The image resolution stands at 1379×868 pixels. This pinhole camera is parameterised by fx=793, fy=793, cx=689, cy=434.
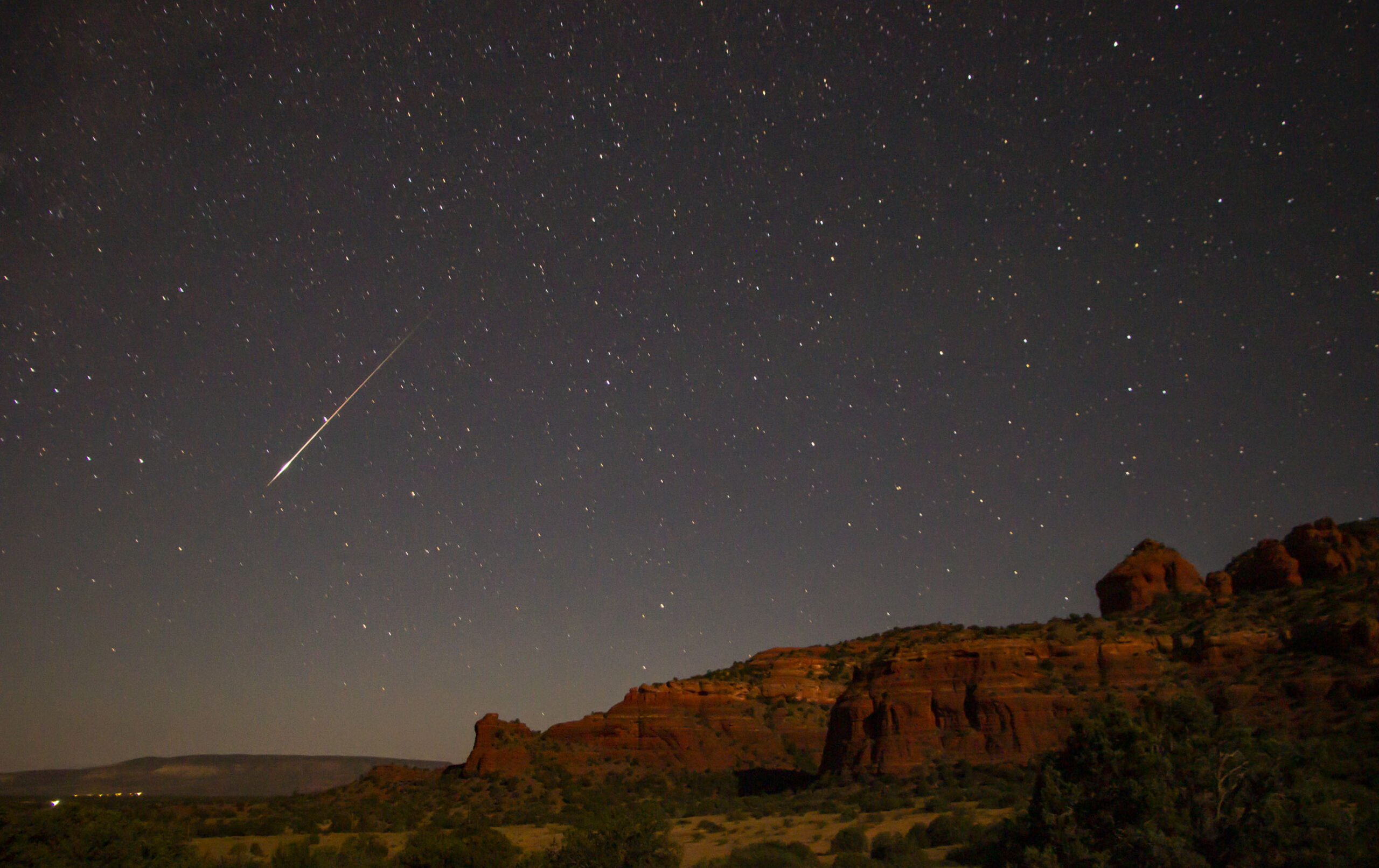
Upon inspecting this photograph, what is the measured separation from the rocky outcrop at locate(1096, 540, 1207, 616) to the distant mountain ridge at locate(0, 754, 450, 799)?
130324 mm

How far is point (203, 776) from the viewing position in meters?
173

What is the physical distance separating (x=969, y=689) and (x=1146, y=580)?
1510 inches

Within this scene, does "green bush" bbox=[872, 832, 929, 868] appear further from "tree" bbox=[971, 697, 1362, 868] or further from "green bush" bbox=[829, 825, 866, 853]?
"tree" bbox=[971, 697, 1362, 868]

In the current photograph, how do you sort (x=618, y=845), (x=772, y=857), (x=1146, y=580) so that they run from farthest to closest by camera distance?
(x=1146, y=580), (x=772, y=857), (x=618, y=845)

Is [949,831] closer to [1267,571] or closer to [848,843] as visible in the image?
[848,843]

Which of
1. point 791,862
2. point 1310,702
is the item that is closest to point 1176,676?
point 1310,702

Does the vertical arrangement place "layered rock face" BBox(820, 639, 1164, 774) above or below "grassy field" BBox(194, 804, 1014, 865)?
above

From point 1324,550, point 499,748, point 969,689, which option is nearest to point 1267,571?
point 1324,550

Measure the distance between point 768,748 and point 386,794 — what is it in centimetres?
3220

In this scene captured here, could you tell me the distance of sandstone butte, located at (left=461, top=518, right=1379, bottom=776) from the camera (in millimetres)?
46469

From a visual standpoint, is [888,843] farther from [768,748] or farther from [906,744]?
→ [768,748]

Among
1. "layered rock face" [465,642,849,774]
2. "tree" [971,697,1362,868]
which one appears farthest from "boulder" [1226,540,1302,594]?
"tree" [971,697,1362,868]

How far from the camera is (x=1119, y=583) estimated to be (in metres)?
79.2

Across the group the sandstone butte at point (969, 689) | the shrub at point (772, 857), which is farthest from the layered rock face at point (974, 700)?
the shrub at point (772, 857)
